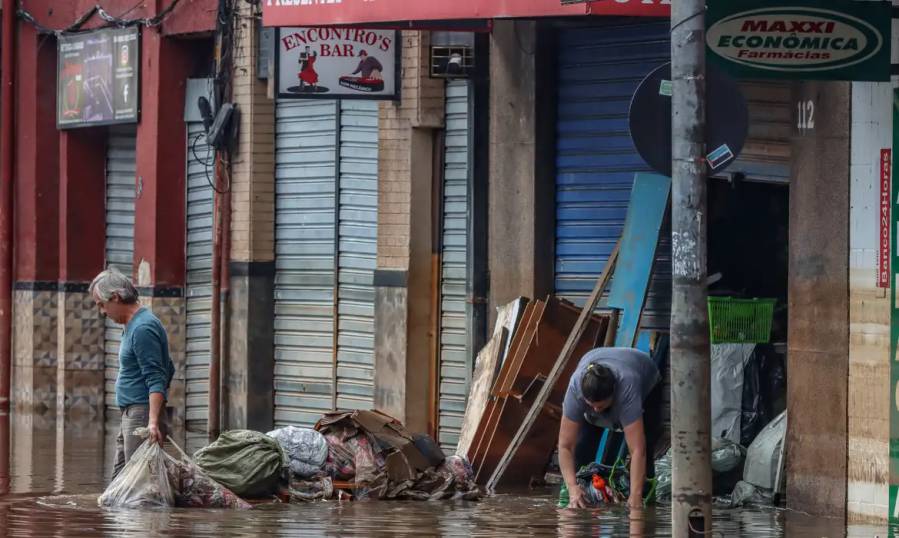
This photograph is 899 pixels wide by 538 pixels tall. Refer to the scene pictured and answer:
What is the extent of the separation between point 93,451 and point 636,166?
589 cm

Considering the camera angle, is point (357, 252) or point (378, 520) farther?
point (357, 252)

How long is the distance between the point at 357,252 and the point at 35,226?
20.1ft

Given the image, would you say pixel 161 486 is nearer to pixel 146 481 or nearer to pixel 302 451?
pixel 146 481

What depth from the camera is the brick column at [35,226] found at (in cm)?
2267

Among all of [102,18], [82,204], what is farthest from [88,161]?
[102,18]

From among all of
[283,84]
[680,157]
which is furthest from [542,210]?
[680,157]

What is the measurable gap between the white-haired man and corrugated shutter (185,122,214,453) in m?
8.03

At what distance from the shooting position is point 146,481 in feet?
39.7

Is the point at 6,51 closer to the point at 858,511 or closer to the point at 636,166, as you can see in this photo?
the point at 636,166

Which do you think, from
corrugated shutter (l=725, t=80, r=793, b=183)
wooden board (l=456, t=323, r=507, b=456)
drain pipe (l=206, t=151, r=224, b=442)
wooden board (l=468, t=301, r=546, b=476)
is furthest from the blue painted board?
drain pipe (l=206, t=151, r=224, b=442)

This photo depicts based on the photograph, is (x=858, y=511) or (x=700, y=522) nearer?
(x=700, y=522)

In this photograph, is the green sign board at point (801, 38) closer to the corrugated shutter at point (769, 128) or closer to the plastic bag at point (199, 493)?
the corrugated shutter at point (769, 128)

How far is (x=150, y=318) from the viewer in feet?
39.1

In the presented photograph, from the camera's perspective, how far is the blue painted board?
46.5 ft
